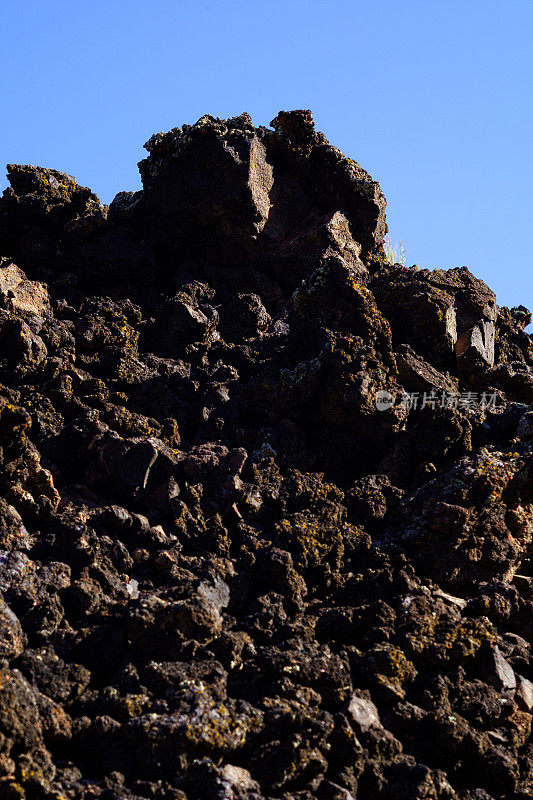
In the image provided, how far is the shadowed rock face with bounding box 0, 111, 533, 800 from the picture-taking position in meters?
7.25

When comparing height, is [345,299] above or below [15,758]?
above

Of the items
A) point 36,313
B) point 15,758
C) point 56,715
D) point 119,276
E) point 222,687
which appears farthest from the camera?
point 119,276

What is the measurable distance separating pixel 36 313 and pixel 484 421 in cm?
653

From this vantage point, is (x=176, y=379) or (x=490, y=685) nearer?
(x=490, y=685)

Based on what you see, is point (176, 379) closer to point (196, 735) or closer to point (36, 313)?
point (36, 313)

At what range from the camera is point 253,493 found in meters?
10.2

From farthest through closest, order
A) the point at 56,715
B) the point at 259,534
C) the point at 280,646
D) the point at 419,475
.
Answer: the point at 419,475 → the point at 259,534 → the point at 280,646 → the point at 56,715

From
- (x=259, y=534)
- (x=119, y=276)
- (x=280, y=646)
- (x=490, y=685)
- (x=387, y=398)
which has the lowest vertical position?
(x=280, y=646)

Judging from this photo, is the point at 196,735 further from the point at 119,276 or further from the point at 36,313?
the point at 119,276

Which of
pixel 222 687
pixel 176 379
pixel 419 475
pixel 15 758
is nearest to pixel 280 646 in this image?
pixel 222 687

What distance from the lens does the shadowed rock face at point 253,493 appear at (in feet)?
23.8

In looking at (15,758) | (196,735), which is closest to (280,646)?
(196,735)

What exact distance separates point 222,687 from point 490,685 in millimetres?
2924

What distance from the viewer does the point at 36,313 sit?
11984mm
